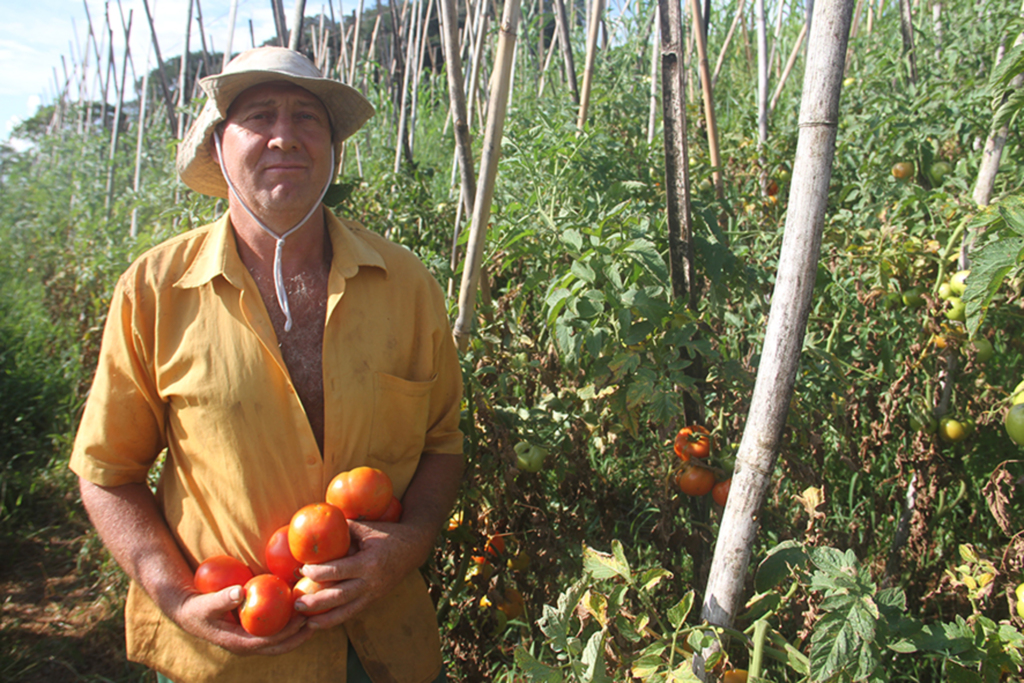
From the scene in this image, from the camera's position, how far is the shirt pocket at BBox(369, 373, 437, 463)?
1.37 meters

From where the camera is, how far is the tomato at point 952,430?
191cm

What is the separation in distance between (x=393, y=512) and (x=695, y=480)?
A: 737 mm

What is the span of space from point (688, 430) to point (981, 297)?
0.71m

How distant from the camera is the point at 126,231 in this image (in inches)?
198

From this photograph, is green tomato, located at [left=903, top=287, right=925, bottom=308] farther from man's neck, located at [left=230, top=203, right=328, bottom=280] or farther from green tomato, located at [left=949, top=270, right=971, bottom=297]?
man's neck, located at [left=230, top=203, right=328, bottom=280]

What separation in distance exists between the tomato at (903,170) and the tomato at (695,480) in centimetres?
160

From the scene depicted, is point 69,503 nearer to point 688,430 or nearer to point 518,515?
point 518,515

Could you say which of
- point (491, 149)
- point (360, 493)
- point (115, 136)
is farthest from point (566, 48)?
point (115, 136)

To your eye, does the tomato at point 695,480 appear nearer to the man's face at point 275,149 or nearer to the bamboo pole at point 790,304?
the bamboo pole at point 790,304

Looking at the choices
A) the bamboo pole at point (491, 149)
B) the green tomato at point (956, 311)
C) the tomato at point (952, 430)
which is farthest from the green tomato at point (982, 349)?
the bamboo pole at point (491, 149)

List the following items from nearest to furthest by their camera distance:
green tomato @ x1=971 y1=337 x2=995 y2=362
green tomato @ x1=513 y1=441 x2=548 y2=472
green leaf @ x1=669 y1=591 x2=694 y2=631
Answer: green leaf @ x1=669 y1=591 x2=694 y2=631 < green tomato @ x1=513 y1=441 x2=548 y2=472 < green tomato @ x1=971 y1=337 x2=995 y2=362

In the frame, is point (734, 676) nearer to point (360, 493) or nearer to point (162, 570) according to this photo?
point (360, 493)

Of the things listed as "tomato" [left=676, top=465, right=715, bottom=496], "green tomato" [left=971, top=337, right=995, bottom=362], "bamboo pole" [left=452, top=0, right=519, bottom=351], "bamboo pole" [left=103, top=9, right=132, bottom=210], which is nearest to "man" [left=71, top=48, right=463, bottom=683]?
"bamboo pole" [left=452, top=0, right=519, bottom=351]

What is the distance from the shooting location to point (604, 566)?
49.6 inches
